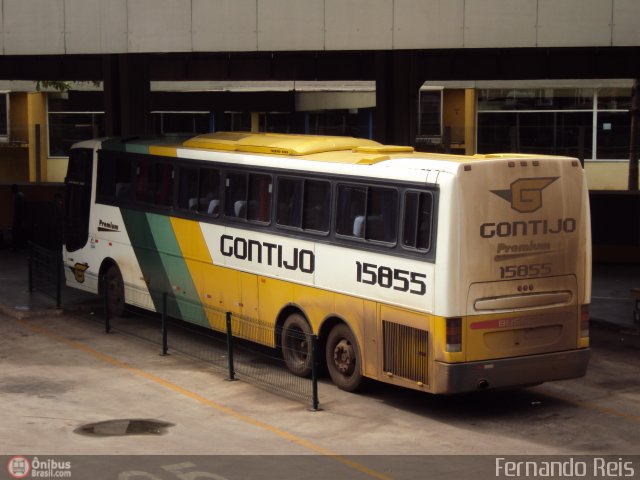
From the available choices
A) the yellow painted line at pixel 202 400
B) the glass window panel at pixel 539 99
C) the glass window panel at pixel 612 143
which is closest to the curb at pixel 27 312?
the yellow painted line at pixel 202 400

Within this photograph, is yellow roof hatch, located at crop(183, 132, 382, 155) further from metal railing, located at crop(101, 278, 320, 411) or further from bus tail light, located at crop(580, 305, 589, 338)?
bus tail light, located at crop(580, 305, 589, 338)

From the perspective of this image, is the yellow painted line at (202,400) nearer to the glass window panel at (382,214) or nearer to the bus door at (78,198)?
the bus door at (78,198)

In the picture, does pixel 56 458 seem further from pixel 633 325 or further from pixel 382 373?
pixel 633 325

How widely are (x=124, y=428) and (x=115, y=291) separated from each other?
759cm

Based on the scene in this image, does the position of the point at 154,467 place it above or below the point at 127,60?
below

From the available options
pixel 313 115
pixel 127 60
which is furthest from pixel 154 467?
pixel 313 115

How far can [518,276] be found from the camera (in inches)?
558

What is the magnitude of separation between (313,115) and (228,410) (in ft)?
122

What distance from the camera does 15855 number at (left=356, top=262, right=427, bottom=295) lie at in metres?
14.2

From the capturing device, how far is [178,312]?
19438mm

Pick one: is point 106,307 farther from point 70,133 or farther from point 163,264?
point 70,133
